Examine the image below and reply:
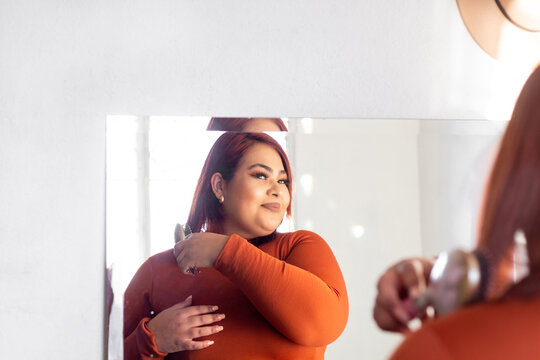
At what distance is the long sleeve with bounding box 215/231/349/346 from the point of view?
130 cm

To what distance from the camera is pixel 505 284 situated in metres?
0.41

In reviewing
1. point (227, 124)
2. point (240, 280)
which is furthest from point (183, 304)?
point (227, 124)

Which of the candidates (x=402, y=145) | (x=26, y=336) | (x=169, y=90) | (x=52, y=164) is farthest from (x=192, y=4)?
(x=26, y=336)

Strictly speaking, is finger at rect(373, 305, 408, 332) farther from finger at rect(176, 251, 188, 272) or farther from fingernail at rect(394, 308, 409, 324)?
finger at rect(176, 251, 188, 272)

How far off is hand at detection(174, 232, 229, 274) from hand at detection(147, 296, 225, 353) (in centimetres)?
8

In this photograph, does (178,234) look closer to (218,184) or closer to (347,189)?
(218,184)

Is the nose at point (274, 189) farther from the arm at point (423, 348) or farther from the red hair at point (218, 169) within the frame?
the arm at point (423, 348)

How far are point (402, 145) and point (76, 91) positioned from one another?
81 centimetres

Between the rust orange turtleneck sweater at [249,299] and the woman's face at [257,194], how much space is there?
0.04 metres

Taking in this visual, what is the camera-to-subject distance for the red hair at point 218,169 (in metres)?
1.35

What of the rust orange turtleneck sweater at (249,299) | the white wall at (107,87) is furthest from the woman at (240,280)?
the white wall at (107,87)

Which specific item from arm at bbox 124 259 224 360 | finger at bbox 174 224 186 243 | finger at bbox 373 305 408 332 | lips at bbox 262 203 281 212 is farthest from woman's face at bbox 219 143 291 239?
finger at bbox 373 305 408 332

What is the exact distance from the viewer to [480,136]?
1504 millimetres

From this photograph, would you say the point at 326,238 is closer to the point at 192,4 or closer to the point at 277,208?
the point at 277,208
